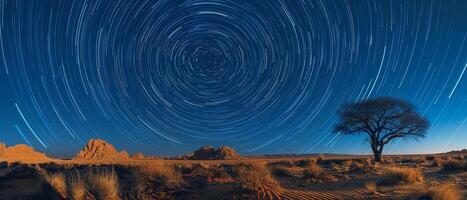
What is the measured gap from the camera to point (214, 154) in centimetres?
8600

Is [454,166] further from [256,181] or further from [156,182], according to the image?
[156,182]

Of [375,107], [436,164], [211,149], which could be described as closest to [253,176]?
[436,164]

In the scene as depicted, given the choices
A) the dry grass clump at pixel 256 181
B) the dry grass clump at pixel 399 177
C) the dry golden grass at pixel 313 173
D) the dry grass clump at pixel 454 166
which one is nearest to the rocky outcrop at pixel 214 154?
the dry grass clump at pixel 454 166

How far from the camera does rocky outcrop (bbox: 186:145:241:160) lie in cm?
8385

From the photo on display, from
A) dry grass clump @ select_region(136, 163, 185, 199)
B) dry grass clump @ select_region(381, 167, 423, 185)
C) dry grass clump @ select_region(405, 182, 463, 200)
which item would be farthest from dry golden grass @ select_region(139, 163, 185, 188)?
dry grass clump @ select_region(381, 167, 423, 185)

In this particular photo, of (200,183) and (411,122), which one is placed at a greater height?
(411,122)

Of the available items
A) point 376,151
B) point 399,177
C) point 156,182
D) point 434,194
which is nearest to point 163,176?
→ point 156,182

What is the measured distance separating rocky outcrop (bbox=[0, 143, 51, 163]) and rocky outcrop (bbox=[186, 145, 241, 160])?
95.1 ft

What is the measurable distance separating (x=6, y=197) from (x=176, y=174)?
692 cm

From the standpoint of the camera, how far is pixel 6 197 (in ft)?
57.9

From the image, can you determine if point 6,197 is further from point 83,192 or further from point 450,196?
point 450,196

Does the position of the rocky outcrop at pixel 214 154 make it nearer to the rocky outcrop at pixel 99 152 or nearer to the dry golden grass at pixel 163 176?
the rocky outcrop at pixel 99 152

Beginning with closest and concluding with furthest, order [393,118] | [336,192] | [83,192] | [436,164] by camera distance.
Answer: [83,192], [336,192], [436,164], [393,118]

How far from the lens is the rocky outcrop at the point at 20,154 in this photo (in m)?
80.2
